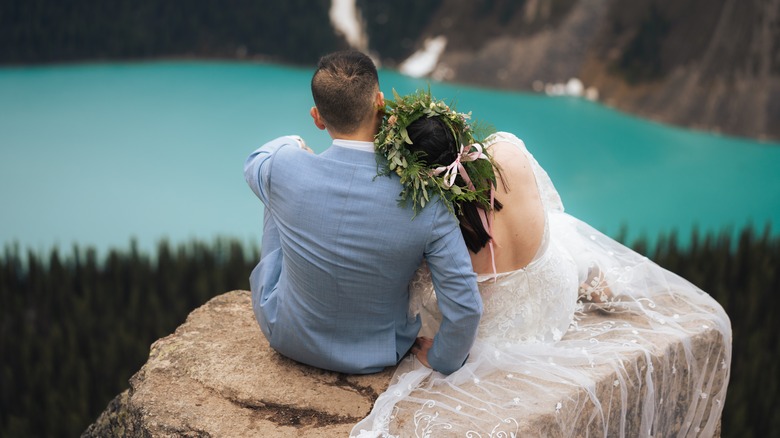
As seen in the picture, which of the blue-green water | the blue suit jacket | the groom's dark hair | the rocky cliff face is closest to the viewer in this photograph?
the groom's dark hair

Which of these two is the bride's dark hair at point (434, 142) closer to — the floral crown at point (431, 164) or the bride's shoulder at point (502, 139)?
the floral crown at point (431, 164)

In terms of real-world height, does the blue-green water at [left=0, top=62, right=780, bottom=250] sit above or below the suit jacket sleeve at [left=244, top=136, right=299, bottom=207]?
below

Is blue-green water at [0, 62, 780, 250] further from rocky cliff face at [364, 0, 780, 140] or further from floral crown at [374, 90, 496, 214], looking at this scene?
floral crown at [374, 90, 496, 214]

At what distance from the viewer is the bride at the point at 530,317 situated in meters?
2.37

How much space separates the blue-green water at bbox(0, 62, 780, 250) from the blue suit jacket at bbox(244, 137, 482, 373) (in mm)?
4741

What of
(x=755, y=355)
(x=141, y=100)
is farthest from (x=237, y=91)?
(x=755, y=355)

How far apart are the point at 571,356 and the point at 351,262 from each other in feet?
2.79

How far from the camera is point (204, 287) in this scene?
5.59 meters

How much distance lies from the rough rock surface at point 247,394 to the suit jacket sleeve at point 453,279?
0.97ft

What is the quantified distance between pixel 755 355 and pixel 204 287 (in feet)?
A: 11.4

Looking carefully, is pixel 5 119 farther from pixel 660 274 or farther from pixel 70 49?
pixel 660 274

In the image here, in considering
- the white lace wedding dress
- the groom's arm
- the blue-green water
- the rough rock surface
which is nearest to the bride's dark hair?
the white lace wedding dress

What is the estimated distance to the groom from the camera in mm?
2305

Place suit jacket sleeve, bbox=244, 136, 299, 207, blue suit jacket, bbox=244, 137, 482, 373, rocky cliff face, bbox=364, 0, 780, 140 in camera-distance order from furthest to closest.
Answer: rocky cliff face, bbox=364, 0, 780, 140 < suit jacket sleeve, bbox=244, 136, 299, 207 < blue suit jacket, bbox=244, 137, 482, 373
